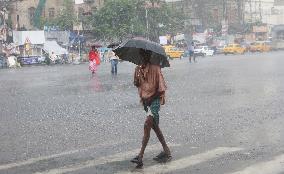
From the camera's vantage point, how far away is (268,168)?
6.39 m

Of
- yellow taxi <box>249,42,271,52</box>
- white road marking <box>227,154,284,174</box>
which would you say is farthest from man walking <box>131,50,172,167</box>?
yellow taxi <box>249,42,271,52</box>

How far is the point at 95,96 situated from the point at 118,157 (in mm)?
8836

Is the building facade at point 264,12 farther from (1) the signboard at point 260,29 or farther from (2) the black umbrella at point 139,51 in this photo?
(2) the black umbrella at point 139,51

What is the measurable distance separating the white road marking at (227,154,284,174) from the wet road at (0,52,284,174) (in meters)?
0.01

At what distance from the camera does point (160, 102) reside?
702 cm

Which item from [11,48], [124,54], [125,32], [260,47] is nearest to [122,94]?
[124,54]

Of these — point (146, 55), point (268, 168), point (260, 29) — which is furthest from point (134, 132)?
point (260, 29)

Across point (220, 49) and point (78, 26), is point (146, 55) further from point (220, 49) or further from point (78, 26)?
point (220, 49)

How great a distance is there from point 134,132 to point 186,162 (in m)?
2.60

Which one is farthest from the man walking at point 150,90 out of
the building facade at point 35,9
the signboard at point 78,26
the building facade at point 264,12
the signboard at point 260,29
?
the building facade at point 264,12

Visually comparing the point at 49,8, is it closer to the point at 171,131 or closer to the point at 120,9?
the point at 120,9

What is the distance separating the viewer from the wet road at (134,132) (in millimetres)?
6773

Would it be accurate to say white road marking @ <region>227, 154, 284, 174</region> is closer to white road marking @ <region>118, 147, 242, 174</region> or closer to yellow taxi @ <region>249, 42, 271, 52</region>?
white road marking @ <region>118, 147, 242, 174</region>

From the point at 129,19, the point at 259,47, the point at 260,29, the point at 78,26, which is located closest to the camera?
the point at 78,26
